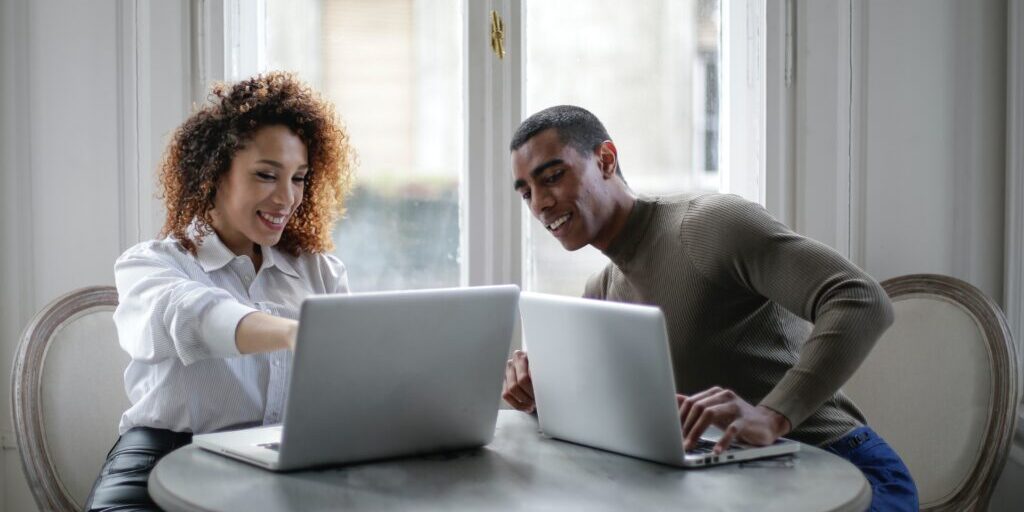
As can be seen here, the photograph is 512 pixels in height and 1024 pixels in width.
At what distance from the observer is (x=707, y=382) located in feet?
6.00

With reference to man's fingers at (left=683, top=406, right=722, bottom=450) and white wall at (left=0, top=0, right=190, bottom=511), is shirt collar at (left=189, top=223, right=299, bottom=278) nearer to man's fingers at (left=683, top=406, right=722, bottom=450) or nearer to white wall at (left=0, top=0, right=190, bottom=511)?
white wall at (left=0, top=0, right=190, bottom=511)

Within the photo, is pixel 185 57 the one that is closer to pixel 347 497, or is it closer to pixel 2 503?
pixel 2 503

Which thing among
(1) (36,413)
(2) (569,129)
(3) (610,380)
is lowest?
(1) (36,413)

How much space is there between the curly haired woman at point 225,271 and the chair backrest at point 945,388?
1.32 metres

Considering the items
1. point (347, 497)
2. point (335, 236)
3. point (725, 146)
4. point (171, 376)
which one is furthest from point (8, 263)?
point (725, 146)

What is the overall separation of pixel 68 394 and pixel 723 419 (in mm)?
1552

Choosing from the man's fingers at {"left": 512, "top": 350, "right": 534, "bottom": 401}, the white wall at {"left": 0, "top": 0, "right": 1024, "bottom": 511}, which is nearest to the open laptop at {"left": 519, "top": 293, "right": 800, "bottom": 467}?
the man's fingers at {"left": 512, "top": 350, "right": 534, "bottom": 401}

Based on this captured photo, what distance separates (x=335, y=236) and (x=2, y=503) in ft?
3.59

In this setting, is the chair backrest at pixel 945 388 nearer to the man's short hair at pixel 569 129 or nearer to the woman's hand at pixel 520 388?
the man's short hair at pixel 569 129

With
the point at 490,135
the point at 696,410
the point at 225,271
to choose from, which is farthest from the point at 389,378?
the point at 490,135

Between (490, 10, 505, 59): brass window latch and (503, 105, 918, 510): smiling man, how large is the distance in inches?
25.5

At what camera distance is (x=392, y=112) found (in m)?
2.74

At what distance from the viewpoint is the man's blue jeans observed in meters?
1.67

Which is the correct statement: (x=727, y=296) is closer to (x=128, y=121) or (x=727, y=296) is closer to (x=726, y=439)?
(x=726, y=439)
